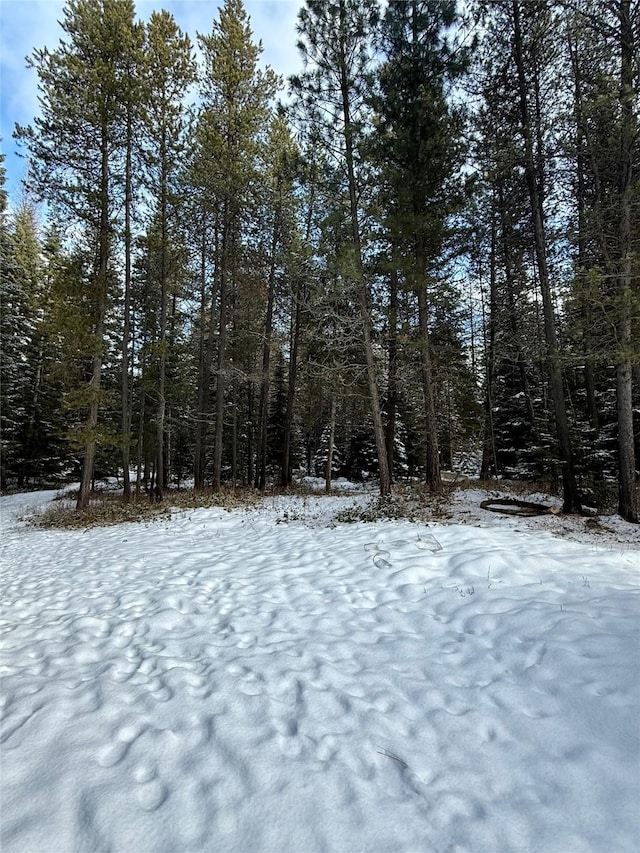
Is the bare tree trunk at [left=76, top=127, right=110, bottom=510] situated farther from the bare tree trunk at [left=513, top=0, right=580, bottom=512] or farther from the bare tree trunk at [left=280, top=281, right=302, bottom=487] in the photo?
the bare tree trunk at [left=513, top=0, right=580, bottom=512]

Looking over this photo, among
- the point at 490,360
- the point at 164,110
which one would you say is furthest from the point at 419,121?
the point at 164,110

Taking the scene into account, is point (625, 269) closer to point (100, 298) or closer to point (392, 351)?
point (392, 351)

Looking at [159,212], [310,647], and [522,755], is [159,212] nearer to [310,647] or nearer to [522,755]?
[310,647]

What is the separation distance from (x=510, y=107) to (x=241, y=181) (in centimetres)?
818

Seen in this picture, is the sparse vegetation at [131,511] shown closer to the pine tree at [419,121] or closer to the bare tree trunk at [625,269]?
the pine tree at [419,121]

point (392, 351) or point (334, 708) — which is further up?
point (392, 351)

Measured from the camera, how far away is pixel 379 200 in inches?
409

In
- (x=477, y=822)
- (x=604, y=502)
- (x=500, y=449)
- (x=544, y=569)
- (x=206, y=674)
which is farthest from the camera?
(x=500, y=449)

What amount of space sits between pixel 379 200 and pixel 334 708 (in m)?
10.9

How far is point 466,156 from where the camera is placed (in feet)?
32.3

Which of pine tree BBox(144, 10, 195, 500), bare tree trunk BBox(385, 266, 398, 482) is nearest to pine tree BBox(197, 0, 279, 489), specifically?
pine tree BBox(144, 10, 195, 500)

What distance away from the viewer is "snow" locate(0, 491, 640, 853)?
1947 millimetres

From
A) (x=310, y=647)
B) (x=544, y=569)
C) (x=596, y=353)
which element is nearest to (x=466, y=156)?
(x=596, y=353)

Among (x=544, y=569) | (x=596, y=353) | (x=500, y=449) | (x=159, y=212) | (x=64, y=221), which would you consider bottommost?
(x=544, y=569)
